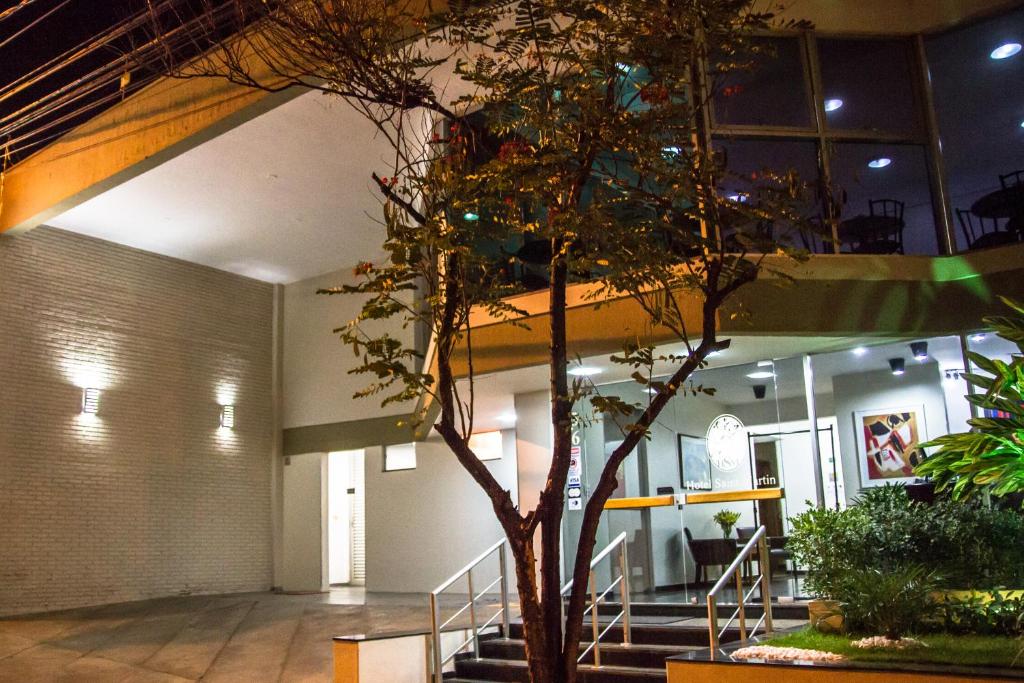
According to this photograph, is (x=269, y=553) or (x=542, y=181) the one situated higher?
(x=542, y=181)

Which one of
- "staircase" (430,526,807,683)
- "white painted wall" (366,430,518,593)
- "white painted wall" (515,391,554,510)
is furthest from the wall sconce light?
"staircase" (430,526,807,683)

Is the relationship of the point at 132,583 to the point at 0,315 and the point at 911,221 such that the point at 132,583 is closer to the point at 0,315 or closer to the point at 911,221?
→ the point at 0,315

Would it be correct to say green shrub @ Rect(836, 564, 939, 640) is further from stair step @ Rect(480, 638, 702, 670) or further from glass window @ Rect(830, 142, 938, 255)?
glass window @ Rect(830, 142, 938, 255)

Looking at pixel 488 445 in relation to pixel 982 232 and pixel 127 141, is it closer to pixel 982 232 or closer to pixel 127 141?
pixel 127 141

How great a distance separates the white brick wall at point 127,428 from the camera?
13.5m

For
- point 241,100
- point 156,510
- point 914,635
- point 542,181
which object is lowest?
point 914,635

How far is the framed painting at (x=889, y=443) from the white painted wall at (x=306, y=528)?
10.0 metres

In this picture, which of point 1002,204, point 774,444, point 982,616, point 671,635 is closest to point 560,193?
point 982,616

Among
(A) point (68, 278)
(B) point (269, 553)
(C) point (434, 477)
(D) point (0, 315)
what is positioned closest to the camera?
(D) point (0, 315)

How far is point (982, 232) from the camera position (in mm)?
9516

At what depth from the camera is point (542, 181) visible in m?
4.67

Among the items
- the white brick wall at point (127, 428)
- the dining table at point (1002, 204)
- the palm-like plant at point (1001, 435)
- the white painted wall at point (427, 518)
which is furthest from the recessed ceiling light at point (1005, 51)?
the white brick wall at point (127, 428)

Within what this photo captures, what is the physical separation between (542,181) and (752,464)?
237 inches

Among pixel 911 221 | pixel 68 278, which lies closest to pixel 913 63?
pixel 911 221
